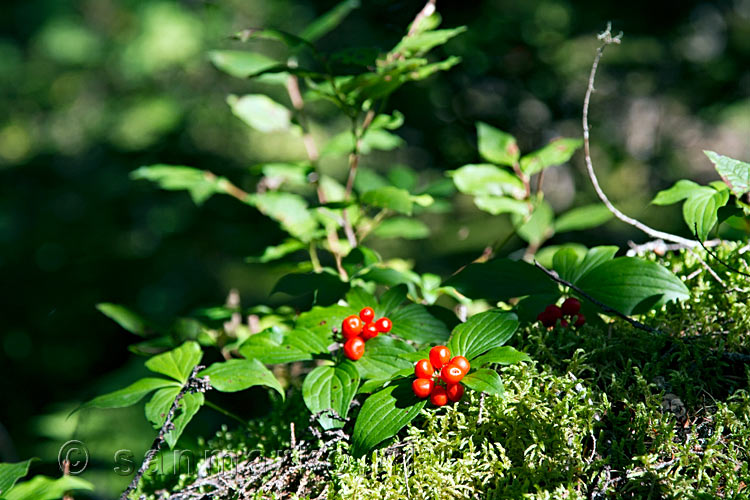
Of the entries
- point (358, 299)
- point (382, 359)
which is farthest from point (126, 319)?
point (382, 359)

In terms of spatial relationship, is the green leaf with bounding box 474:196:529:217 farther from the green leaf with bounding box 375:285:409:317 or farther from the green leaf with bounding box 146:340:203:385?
the green leaf with bounding box 146:340:203:385

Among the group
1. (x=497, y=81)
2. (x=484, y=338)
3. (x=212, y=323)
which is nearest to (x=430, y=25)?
(x=484, y=338)

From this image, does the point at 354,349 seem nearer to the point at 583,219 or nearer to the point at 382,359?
the point at 382,359

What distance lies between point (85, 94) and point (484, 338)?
4.07 m

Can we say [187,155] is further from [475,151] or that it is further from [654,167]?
[654,167]

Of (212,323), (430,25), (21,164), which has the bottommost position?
(21,164)

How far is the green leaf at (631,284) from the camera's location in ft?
3.31

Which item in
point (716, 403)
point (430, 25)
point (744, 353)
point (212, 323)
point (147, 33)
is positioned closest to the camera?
point (716, 403)

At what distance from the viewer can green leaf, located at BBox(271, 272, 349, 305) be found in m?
1.25

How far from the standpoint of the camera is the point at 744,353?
3.32ft

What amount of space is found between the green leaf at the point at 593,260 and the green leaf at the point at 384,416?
0.45 metres

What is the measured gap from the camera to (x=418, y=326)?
3.65 feet

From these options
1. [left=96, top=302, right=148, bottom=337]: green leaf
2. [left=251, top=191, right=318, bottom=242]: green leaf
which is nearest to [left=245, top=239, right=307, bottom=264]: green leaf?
[left=251, top=191, right=318, bottom=242]: green leaf

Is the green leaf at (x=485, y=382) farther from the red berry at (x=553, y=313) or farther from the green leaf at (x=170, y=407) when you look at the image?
the green leaf at (x=170, y=407)
